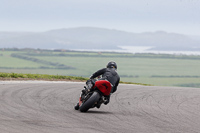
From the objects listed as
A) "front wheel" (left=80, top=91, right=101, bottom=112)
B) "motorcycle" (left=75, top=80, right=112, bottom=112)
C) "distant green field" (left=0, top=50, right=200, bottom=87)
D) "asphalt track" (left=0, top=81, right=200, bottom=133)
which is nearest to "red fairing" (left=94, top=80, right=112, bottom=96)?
"motorcycle" (left=75, top=80, right=112, bottom=112)

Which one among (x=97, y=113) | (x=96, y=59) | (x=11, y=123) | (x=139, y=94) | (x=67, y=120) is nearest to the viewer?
(x=11, y=123)

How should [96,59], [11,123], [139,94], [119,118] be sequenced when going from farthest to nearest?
[96,59] < [139,94] < [119,118] < [11,123]

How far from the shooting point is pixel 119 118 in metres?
12.8

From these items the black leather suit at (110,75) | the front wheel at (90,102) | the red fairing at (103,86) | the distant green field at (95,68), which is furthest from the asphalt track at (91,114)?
the distant green field at (95,68)

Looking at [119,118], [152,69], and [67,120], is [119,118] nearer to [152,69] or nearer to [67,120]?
[67,120]

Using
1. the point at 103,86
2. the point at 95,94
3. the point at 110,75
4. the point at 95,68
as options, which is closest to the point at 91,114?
the point at 95,94

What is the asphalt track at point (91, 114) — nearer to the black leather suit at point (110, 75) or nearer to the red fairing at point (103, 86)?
the red fairing at point (103, 86)

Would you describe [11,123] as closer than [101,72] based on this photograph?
Yes

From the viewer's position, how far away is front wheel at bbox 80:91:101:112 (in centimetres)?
1390

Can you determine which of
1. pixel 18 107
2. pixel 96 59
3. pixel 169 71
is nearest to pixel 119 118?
pixel 18 107

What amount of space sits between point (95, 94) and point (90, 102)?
333 mm

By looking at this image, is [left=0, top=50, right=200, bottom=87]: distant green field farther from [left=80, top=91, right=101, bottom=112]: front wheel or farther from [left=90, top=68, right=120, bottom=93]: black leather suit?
[left=80, top=91, right=101, bottom=112]: front wheel

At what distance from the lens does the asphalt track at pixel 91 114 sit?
10.6m

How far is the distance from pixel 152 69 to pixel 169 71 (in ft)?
23.2
